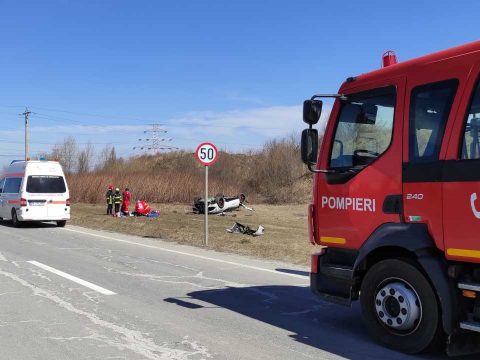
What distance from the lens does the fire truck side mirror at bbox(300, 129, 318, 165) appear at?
19.7 feet

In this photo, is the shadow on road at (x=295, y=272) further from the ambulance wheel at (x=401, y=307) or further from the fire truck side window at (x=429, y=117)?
the fire truck side window at (x=429, y=117)

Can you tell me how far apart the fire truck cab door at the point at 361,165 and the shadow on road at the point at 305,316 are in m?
1.02

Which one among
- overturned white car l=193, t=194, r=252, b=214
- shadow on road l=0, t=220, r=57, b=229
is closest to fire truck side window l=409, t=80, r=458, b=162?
shadow on road l=0, t=220, r=57, b=229

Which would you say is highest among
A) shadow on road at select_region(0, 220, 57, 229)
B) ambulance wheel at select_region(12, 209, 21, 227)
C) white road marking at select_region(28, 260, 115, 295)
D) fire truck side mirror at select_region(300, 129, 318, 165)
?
fire truck side mirror at select_region(300, 129, 318, 165)

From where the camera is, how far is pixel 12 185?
69.4 ft

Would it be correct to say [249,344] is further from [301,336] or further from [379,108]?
[379,108]

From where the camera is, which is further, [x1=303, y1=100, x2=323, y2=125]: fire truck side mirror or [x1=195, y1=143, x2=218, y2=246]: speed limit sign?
[x1=195, y1=143, x2=218, y2=246]: speed limit sign

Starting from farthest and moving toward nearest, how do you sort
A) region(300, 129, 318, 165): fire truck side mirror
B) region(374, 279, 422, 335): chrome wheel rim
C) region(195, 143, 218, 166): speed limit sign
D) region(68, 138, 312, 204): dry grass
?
region(68, 138, 312, 204): dry grass, region(195, 143, 218, 166): speed limit sign, region(300, 129, 318, 165): fire truck side mirror, region(374, 279, 422, 335): chrome wheel rim

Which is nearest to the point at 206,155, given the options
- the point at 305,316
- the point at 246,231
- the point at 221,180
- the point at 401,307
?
the point at 246,231

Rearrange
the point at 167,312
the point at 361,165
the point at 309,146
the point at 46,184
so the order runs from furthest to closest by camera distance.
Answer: the point at 46,184, the point at 167,312, the point at 309,146, the point at 361,165

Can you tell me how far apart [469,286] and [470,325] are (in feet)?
1.12

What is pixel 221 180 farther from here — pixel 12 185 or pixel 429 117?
pixel 429 117

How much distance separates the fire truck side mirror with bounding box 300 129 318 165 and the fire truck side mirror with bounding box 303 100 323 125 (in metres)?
0.14

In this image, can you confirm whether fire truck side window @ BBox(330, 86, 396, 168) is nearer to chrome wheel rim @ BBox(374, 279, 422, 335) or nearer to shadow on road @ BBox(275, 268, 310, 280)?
chrome wheel rim @ BBox(374, 279, 422, 335)
